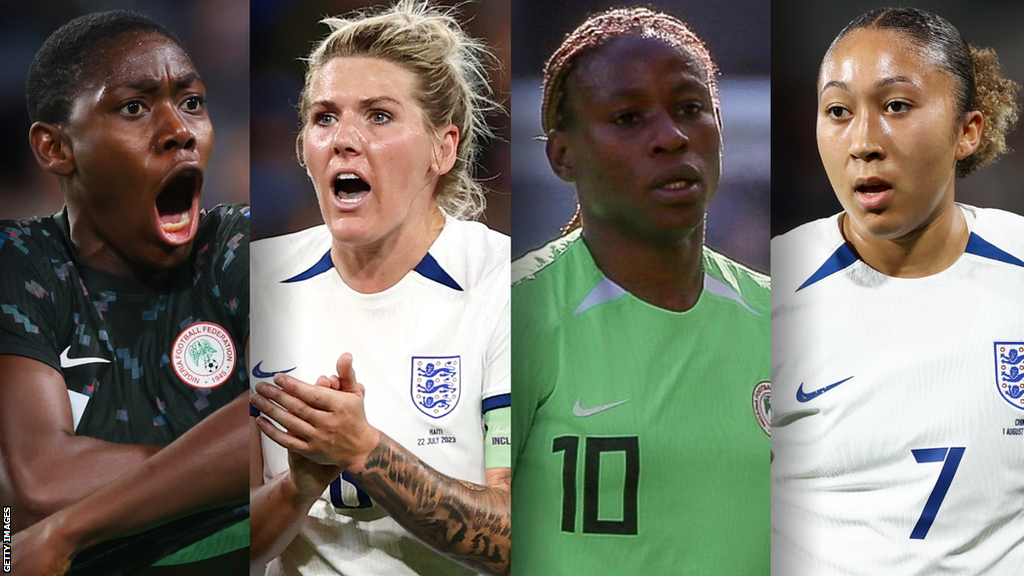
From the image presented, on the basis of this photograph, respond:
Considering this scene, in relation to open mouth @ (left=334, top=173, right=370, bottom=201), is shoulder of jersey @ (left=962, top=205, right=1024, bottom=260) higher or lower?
lower

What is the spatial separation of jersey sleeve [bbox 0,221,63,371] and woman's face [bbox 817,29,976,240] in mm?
2736

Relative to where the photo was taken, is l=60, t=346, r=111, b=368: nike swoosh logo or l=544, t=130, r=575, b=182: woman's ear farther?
l=544, t=130, r=575, b=182: woman's ear

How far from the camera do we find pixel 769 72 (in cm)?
338

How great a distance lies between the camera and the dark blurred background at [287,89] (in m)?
3.29

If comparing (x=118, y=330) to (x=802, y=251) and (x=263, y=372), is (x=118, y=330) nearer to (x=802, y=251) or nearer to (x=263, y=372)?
(x=263, y=372)

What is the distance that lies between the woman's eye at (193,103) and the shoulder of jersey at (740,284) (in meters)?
1.86

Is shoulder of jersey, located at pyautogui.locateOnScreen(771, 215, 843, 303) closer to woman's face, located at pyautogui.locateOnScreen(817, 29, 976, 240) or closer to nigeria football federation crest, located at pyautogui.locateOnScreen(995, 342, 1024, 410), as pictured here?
woman's face, located at pyautogui.locateOnScreen(817, 29, 976, 240)

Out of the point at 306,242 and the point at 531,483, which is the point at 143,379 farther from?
the point at 531,483

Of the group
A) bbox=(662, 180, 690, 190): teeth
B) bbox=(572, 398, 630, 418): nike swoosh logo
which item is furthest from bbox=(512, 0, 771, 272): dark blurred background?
bbox=(572, 398, 630, 418): nike swoosh logo

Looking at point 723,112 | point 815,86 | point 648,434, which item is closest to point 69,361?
point 648,434

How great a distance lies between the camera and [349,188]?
3.30 metres

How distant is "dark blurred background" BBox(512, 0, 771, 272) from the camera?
339cm

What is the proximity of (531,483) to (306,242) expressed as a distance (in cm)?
119

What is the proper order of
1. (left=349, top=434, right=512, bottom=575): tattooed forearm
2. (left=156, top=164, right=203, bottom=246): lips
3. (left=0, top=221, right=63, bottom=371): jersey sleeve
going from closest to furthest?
(left=0, top=221, right=63, bottom=371): jersey sleeve
(left=156, top=164, right=203, bottom=246): lips
(left=349, top=434, right=512, bottom=575): tattooed forearm
